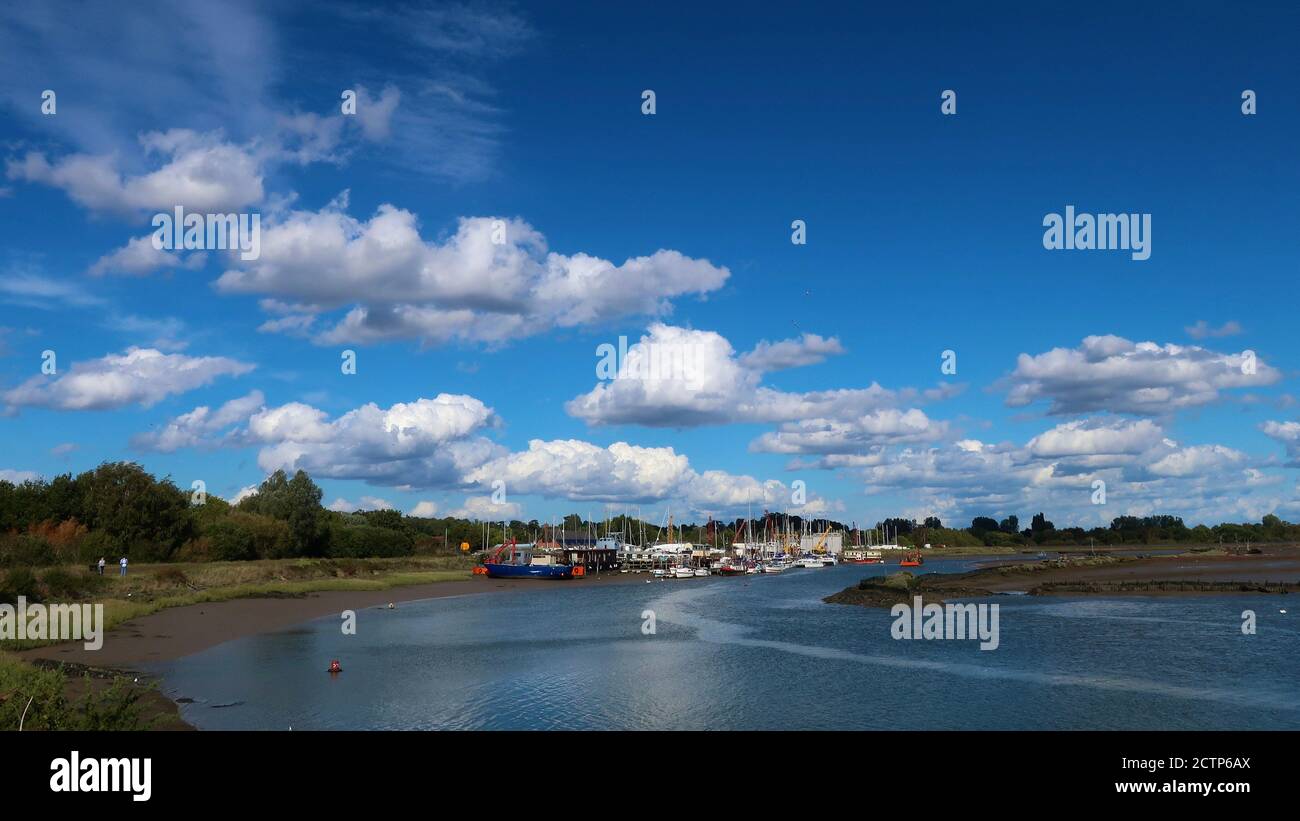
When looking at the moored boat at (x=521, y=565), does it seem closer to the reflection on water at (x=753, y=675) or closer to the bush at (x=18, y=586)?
the reflection on water at (x=753, y=675)

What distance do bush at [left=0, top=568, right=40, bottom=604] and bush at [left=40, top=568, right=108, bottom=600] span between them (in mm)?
1952

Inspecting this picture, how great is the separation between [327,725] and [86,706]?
1076cm

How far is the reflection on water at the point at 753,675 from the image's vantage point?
3531 centimetres

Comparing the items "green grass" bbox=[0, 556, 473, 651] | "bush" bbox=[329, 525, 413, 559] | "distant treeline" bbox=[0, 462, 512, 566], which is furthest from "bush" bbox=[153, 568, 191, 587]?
"bush" bbox=[329, 525, 413, 559]

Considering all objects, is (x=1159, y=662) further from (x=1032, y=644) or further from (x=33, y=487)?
(x=33, y=487)

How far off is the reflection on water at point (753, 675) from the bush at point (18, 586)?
13763mm

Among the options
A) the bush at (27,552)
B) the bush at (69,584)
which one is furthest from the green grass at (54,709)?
the bush at (27,552)

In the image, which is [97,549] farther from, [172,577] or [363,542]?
[363,542]

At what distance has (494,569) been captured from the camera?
495ft

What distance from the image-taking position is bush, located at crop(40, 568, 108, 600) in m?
60.7

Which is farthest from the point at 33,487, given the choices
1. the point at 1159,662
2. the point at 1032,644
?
the point at 1159,662

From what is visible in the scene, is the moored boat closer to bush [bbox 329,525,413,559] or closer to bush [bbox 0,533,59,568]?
bush [bbox 329,525,413,559]

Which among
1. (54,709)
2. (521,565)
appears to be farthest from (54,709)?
(521,565)

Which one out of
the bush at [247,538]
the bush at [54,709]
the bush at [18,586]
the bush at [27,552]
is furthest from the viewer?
the bush at [247,538]
